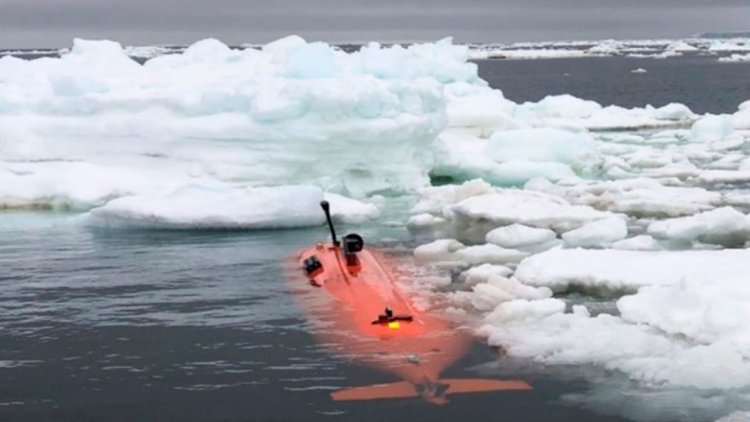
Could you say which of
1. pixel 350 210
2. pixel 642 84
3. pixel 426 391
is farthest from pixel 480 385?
pixel 642 84

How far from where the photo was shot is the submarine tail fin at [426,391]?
8.68 m

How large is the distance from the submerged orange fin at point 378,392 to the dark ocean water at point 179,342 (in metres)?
0.13

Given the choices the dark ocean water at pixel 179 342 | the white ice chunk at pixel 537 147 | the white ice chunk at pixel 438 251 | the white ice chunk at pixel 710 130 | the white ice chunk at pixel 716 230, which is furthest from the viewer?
the white ice chunk at pixel 710 130

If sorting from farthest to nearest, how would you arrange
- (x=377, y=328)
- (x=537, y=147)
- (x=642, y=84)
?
(x=642, y=84), (x=537, y=147), (x=377, y=328)

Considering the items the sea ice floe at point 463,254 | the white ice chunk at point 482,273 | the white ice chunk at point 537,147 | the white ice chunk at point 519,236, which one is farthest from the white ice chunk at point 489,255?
the white ice chunk at point 537,147

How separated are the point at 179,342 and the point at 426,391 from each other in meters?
2.88

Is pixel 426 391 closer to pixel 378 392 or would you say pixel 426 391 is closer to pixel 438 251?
pixel 378 392

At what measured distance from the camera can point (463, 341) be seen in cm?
1018

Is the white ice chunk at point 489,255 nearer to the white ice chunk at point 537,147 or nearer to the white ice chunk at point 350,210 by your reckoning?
the white ice chunk at point 350,210

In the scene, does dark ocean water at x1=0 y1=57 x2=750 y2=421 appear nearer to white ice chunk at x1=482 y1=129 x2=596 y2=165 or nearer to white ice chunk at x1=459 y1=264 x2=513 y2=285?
white ice chunk at x1=459 y1=264 x2=513 y2=285

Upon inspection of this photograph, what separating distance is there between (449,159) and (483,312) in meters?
11.8

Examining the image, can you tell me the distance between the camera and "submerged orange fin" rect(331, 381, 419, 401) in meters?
8.67

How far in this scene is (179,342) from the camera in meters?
10.5

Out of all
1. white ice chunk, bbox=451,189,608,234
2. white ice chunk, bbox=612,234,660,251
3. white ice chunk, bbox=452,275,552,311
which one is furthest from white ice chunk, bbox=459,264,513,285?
white ice chunk, bbox=451,189,608,234
